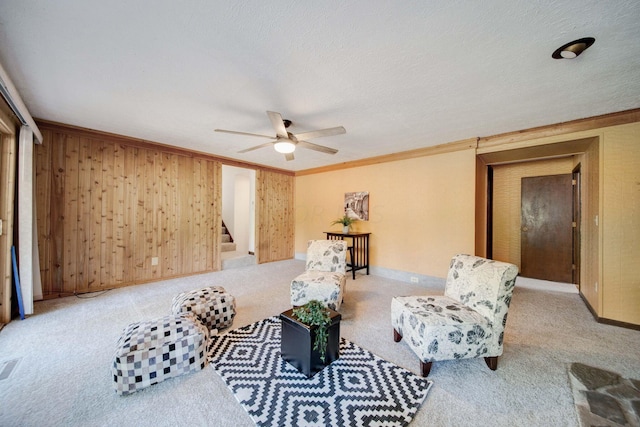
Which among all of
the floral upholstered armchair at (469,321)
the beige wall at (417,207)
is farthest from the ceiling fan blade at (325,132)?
the beige wall at (417,207)

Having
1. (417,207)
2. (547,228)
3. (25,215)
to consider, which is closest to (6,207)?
(25,215)

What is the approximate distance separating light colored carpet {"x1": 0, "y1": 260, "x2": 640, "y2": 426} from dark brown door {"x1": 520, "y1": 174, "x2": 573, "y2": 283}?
102cm

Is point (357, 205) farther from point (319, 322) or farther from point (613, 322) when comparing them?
point (613, 322)

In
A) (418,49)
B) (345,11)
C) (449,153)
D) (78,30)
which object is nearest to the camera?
(345,11)

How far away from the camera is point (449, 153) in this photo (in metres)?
3.94

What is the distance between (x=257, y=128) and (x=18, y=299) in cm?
344

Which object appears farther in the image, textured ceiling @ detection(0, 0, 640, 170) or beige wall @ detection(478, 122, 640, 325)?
beige wall @ detection(478, 122, 640, 325)

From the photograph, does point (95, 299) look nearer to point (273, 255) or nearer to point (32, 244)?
point (32, 244)

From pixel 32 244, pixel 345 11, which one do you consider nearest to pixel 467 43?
pixel 345 11

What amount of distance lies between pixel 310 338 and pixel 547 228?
508 cm

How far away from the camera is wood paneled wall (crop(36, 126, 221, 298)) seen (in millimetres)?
3273

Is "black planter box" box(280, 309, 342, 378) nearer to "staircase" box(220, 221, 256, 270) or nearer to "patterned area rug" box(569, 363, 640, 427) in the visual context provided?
"patterned area rug" box(569, 363, 640, 427)

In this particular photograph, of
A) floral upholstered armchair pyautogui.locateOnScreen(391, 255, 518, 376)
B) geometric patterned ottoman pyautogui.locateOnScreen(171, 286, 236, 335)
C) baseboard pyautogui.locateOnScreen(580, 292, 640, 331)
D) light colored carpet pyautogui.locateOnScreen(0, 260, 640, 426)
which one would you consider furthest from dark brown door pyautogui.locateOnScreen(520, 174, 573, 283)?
geometric patterned ottoman pyautogui.locateOnScreen(171, 286, 236, 335)

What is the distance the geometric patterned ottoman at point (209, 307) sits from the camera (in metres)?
2.35
